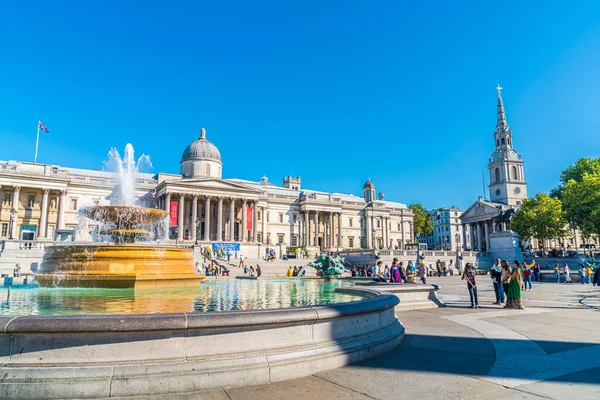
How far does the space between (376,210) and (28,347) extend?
8379cm

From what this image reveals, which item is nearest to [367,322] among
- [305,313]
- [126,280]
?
[305,313]

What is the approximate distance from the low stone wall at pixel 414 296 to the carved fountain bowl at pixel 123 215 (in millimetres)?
8406

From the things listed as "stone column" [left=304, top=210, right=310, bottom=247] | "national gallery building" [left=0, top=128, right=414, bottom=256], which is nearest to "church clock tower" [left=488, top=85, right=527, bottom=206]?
"national gallery building" [left=0, top=128, right=414, bottom=256]

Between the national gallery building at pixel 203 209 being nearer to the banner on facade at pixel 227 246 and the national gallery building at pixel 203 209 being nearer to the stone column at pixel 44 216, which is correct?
the stone column at pixel 44 216

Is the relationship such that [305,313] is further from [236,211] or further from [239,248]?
[236,211]

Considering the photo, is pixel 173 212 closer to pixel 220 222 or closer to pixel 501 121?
pixel 220 222

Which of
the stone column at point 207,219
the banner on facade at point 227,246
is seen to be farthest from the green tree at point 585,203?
the stone column at point 207,219

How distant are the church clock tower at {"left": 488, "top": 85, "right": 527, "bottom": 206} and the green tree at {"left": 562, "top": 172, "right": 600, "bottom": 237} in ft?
135

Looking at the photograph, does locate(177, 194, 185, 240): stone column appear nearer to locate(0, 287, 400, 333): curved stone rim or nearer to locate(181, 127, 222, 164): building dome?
locate(181, 127, 222, 164): building dome

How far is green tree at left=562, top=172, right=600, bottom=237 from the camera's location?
163 ft

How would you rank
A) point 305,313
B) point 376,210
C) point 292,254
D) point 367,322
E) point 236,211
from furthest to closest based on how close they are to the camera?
1. point 376,210
2. point 236,211
3. point 292,254
4. point 367,322
5. point 305,313

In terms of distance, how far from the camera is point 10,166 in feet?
175

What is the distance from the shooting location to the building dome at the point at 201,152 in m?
67.0

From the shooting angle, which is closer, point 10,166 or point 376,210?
point 10,166
